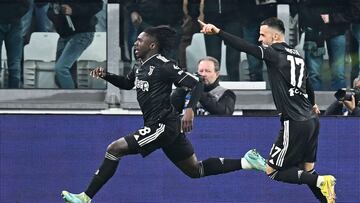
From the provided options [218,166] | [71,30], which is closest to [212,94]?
[218,166]

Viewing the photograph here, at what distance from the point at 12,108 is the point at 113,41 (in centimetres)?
141

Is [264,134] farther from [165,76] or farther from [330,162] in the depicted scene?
[165,76]

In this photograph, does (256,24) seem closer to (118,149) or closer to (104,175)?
(118,149)

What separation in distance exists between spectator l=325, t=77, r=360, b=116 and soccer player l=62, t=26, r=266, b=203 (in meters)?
1.55

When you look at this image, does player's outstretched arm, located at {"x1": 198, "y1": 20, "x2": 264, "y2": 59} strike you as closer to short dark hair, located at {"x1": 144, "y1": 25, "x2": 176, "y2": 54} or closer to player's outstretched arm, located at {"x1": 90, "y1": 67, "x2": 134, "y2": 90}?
short dark hair, located at {"x1": 144, "y1": 25, "x2": 176, "y2": 54}

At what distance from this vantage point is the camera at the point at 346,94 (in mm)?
12797

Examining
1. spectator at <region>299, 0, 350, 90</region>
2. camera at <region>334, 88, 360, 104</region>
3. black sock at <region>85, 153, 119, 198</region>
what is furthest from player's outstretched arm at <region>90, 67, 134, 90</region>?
spectator at <region>299, 0, 350, 90</region>

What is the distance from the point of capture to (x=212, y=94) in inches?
514

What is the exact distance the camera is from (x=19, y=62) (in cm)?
1395

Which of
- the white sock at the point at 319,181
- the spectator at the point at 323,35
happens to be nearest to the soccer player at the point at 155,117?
the white sock at the point at 319,181

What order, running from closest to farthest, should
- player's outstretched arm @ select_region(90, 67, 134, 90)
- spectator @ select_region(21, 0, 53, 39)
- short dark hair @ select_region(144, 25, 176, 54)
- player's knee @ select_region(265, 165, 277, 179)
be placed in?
player's knee @ select_region(265, 165, 277, 179), short dark hair @ select_region(144, 25, 176, 54), player's outstretched arm @ select_region(90, 67, 134, 90), spectator @ select_region(21, 0, 53, 39)

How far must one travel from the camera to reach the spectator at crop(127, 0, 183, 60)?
550 inches

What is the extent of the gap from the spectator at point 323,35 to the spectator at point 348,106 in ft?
1.14

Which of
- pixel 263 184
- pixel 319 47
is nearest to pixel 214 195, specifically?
pixel 263 184
